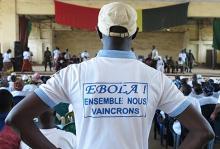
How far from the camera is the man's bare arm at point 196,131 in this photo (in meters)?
1.53

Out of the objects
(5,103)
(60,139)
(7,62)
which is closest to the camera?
(60,139)

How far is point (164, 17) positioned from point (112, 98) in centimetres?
1821

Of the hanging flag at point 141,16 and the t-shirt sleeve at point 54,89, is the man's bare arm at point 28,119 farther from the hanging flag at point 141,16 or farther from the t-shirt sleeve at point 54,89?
the hanging flag at point 141,16

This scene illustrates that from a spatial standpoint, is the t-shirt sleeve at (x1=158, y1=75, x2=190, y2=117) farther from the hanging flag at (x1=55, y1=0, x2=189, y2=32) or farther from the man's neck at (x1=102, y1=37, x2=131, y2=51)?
the hanging flag at (x1=55, y1=0, x2=189, y2=32)

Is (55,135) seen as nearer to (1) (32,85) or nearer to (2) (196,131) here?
(2) (196,131)

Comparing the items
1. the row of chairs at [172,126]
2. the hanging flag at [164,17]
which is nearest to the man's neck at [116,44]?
the row of chairs at [172,126]

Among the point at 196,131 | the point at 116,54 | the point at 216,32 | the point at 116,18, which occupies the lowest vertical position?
the point at 196,131

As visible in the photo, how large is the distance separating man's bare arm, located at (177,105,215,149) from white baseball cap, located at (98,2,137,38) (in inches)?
15.0

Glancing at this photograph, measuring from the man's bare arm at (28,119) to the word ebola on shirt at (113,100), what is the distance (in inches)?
6.5

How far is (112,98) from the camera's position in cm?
160

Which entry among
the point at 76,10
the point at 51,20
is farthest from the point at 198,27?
the point at 76,10

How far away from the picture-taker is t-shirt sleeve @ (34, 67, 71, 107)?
1575 mm

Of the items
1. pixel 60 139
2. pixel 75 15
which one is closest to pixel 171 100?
pixel 60 139

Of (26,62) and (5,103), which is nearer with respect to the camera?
(5,103)
